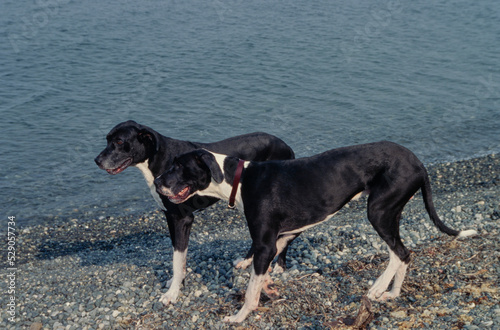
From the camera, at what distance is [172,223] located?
7000 millimetres

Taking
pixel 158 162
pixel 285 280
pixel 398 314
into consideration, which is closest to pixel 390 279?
pixel 398 314

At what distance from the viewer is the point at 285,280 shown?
7152mm

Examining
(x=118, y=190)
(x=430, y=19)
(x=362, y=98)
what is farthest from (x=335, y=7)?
(x=118, y=190)

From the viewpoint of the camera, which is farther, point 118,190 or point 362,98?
point 362,98

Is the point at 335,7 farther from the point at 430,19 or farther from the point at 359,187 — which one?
the point at 359,187

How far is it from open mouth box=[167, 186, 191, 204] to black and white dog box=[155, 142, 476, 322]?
0.04 feet

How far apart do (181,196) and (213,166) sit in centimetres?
51

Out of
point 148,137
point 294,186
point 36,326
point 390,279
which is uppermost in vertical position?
point 294,186

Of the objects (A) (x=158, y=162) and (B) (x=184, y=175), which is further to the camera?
(A) (x=158, y=162)

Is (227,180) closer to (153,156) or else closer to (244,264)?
(153,156)

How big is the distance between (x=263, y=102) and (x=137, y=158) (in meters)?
12.2

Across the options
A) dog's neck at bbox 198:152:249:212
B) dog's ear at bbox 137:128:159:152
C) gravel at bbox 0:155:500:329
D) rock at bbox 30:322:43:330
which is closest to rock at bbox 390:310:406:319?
gravel at bbox 0:155:500:329

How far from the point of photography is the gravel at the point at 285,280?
6199 mm

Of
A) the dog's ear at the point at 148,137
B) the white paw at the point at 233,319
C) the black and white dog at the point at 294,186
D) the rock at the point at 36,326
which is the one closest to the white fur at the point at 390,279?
the black and white dog at the point at 294,186
